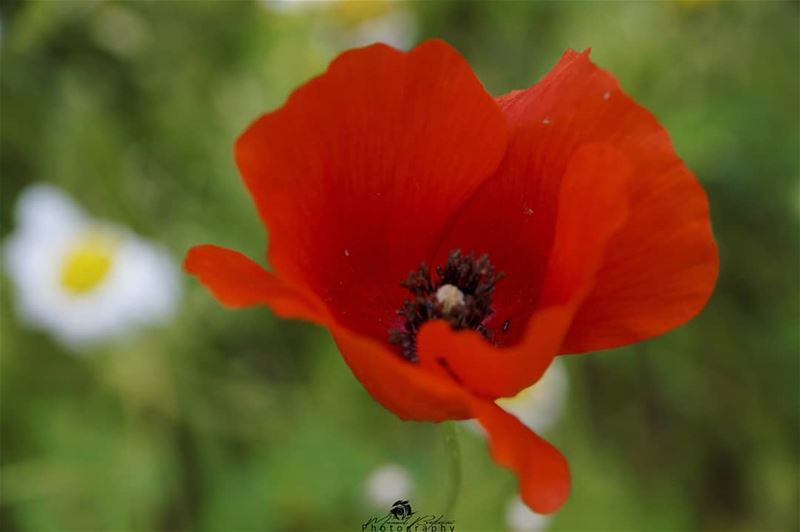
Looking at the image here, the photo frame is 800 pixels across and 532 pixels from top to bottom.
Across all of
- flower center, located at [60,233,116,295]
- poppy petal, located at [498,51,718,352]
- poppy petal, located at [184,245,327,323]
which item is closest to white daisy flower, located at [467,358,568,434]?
flower center, located at [60,233,116,295]

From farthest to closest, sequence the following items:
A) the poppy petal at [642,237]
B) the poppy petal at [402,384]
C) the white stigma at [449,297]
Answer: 1. the white stigma at [449,297]
2. the poppy petal at [642,237]
3. the poppy petal at [402,384]

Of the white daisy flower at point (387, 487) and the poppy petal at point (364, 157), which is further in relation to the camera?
the white daisy flower at point (387, 487)

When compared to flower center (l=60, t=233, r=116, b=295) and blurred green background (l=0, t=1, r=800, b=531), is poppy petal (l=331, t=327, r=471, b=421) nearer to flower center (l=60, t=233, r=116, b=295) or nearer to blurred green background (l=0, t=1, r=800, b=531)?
blurred green background (l=0, t=1, r=800, b=531)

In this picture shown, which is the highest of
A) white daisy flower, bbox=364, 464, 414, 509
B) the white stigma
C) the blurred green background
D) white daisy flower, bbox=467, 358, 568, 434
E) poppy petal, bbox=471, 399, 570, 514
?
the blurred green background

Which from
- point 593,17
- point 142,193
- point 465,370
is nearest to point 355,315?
point 465,370

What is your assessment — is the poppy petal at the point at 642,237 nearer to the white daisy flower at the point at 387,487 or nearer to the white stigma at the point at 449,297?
the white stigma at the point at 449,297

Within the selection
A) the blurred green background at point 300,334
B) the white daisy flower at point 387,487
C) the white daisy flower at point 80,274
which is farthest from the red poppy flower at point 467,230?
the white daisy flower at point 80,274

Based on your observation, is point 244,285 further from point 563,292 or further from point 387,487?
point 387,487
